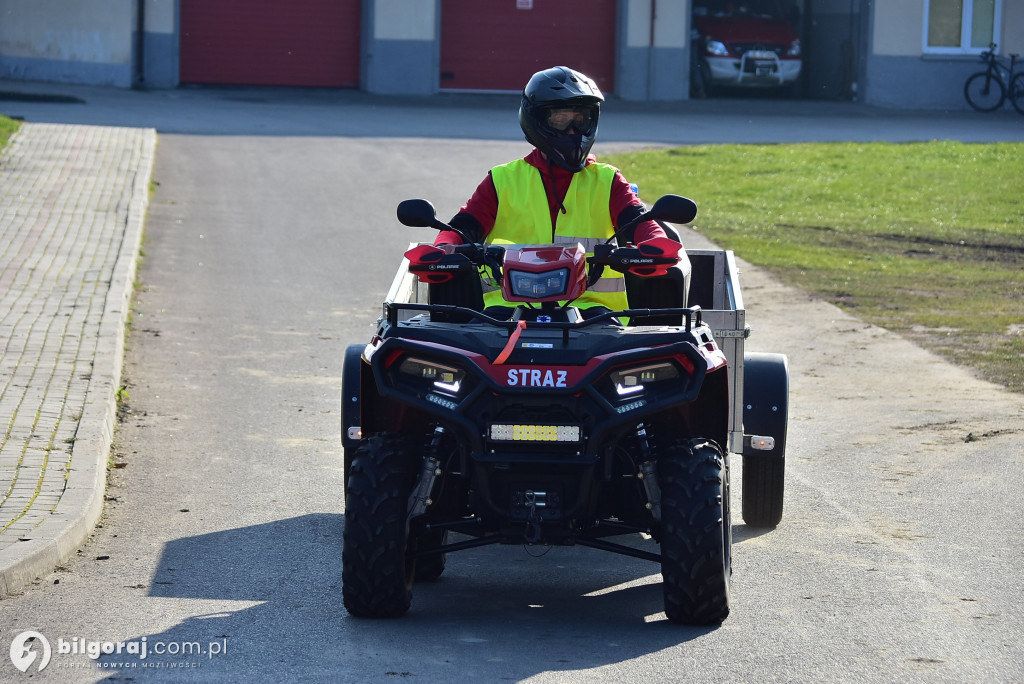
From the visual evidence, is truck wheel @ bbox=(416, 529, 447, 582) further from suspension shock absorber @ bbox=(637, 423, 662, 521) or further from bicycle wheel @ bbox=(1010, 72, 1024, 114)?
bicycle wheel @ bbox=(1010, 72, 1024, 114)

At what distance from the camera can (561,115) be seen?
22.6ft

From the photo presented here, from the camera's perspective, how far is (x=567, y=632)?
18.7 ft

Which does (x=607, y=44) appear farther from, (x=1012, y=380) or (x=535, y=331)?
(x=535, y=331)

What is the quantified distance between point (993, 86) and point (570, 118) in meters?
28.6

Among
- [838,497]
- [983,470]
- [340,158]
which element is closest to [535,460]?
[838,497]

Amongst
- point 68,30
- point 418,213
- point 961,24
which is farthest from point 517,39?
point 418,213

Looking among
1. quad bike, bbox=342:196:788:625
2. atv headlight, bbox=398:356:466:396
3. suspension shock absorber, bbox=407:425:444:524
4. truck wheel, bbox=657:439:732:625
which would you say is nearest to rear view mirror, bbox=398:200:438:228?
quad bike, bbox=342:196:788:625

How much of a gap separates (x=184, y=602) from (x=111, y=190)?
12.6 meters

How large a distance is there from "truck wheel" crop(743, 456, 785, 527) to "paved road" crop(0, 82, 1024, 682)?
0.13m

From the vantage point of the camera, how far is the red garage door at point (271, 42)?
31812 millimetres

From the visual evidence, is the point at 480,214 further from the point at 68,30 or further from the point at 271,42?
the point at 271,42

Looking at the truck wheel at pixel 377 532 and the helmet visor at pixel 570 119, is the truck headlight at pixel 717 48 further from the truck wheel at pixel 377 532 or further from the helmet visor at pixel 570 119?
the truck wheel at pixel 377 532

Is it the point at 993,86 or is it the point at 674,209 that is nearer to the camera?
the point at 674,209

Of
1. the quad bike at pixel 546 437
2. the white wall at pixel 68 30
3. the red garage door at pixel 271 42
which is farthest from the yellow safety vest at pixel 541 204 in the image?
the red garage door at pixel 271 42
